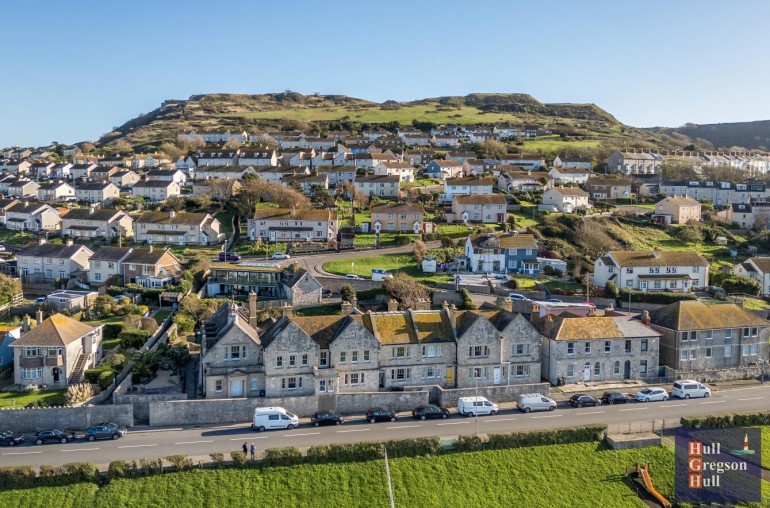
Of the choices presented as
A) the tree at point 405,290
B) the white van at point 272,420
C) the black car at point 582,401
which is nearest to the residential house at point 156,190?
the tree at point 405,290

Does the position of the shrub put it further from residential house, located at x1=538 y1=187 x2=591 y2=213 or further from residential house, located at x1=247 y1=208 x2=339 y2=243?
residential house, located at x1=538 y1=187 x2=591 y2=213

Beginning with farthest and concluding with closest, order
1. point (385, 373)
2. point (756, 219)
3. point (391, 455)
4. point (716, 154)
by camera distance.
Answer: point (716, 154) → point (756, 219) → point (385, 373) → point (391, 455)

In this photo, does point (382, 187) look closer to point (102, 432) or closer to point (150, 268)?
point (150, 268)

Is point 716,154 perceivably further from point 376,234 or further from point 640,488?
point 640,488

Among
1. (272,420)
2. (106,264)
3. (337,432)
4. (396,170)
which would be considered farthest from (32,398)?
(396,170)

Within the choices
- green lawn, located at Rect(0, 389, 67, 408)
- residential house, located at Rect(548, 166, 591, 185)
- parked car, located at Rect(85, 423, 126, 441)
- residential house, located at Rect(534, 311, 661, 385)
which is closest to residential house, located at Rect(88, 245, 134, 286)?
green lawn, located at Rect(0, 389, 67, 408)

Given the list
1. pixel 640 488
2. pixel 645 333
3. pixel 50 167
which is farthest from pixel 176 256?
pixel 50 167
